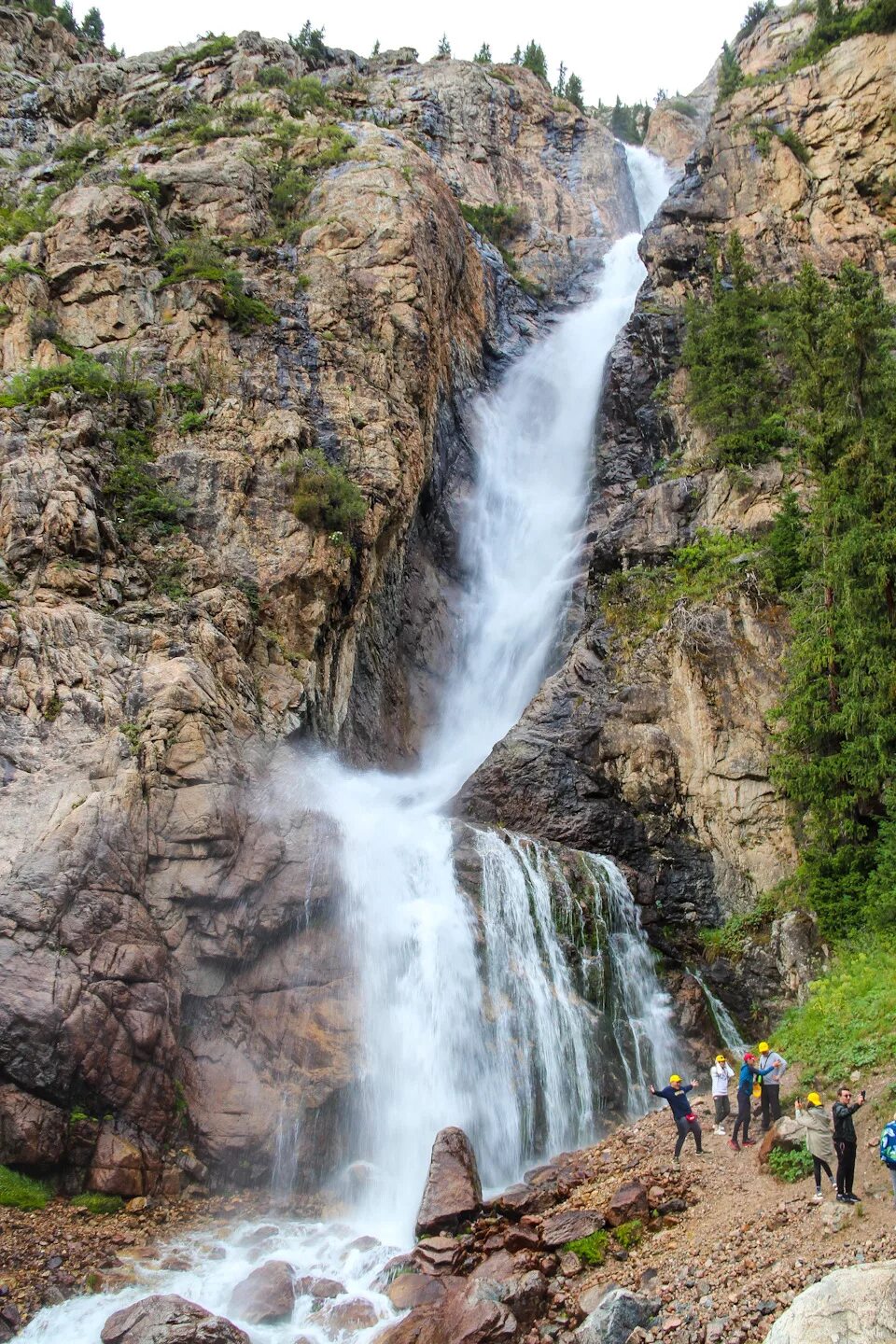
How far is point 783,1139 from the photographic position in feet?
40.7

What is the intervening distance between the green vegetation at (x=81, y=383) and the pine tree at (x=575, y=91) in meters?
59.4

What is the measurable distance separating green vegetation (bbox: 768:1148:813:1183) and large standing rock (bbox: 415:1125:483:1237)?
4333mm

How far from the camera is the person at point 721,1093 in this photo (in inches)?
569

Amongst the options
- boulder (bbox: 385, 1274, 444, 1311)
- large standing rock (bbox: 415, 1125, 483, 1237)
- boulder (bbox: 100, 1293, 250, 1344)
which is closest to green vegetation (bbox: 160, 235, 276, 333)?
large standing rock (bbox: 415, 1125, 483, 1237)

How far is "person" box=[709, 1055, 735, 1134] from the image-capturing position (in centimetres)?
1445

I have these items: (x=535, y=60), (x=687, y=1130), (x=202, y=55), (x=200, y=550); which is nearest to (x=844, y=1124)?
(x=687, y=1130)

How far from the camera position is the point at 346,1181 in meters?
15.1

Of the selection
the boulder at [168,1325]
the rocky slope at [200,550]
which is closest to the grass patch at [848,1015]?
the rocky slope at [200,550]

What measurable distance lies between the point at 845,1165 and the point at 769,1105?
330cm

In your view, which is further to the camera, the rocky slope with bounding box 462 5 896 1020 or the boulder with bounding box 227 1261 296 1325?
the rocky slope with bounding box 462 5 896 1020

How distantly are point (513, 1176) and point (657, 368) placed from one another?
94.1 ft

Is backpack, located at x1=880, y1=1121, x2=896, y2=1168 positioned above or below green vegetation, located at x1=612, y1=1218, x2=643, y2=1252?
above

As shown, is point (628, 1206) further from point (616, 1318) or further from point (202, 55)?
point (202, 55)

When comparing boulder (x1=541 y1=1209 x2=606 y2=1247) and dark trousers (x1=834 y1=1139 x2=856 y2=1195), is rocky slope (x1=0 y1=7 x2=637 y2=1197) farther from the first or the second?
dark trousers (x1=834 y1=1139 x2=856 y2=1195)
